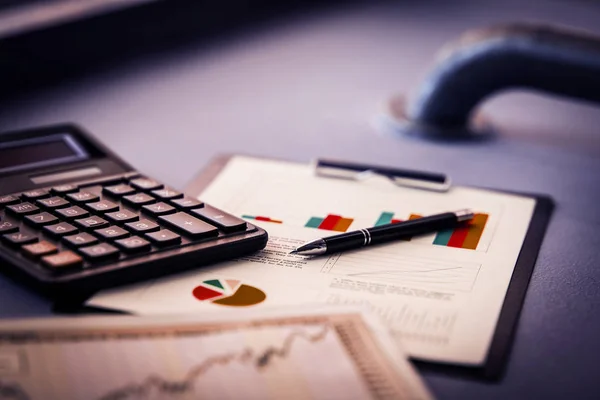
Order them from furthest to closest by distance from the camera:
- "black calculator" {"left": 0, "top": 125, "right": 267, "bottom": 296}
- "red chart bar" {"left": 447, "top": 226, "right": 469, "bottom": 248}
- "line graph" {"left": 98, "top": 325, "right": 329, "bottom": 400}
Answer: "red chart bar" {"left": 447, "top": 226, "right": 469, "bottom": 248}
"black calculator" {"left": 0, "top": 125, "right": 267, "bottom": 296}
"line graph" {"left": 98, "top": 325, "right": 329, "bottom": 400}

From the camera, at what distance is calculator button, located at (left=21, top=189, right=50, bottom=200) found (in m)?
0.57

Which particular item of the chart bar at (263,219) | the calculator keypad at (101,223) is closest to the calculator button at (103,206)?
the calculator keypad at (101,223)

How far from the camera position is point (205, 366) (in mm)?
409

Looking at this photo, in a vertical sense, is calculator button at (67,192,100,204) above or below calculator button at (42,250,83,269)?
above

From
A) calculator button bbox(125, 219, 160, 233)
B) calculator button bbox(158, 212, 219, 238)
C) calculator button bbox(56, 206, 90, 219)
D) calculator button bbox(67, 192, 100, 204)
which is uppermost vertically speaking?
calculator button bbox(158, 212, 219, 238)

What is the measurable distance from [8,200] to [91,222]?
8cm

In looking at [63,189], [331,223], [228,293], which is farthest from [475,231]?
[63,189]

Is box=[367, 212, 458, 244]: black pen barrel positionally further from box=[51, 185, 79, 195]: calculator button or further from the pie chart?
box=[51, 185, 79, 195]: calculator button

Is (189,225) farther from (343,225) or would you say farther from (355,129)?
(355,129)

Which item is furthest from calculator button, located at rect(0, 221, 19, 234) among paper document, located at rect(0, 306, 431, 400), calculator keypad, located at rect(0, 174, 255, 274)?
paper document, located at rect(0, 306, 431, 400)

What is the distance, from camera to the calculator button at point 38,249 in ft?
1.60

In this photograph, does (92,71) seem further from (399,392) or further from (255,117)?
(399,392)

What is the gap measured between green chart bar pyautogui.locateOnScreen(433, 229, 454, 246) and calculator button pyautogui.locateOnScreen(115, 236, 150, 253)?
0.72 ft

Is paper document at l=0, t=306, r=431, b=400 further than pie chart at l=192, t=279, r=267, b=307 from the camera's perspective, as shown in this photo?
No
